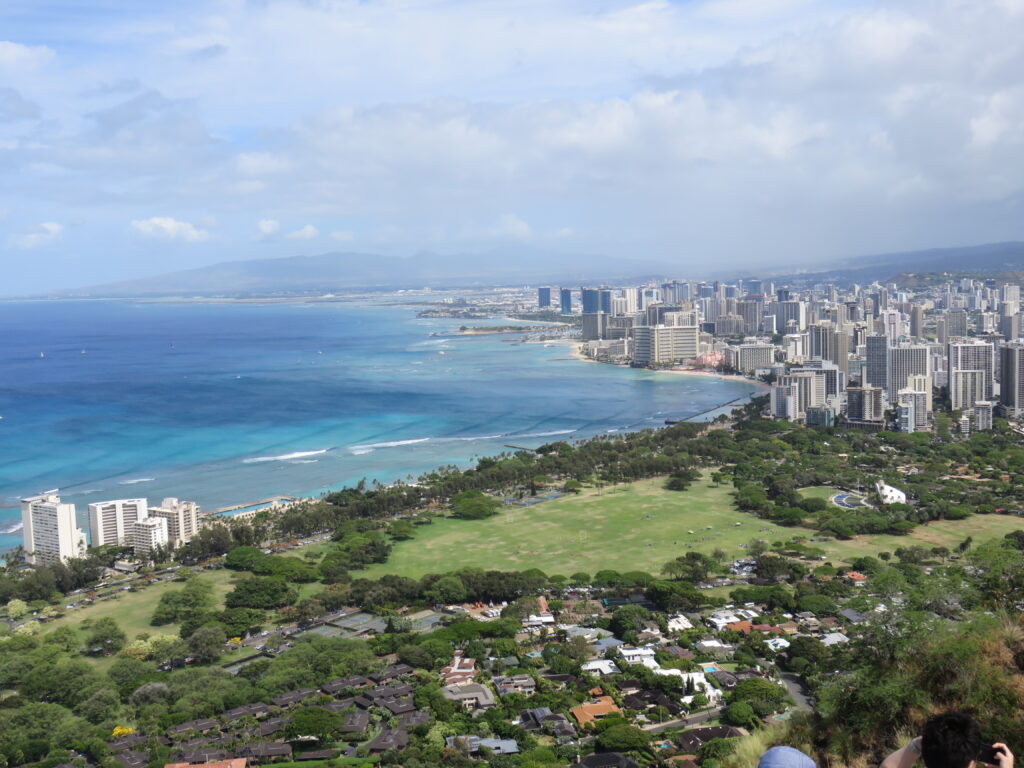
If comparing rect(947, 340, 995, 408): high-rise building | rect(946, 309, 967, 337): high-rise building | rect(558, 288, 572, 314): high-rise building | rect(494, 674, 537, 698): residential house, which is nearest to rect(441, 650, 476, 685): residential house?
rect(494, 674, 537, 698): residential house

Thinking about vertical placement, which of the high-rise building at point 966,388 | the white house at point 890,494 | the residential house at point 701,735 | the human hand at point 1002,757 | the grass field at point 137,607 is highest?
the human hand at point 1002,757

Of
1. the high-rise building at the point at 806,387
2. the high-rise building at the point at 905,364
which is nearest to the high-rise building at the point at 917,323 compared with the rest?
the high-rise building at the point at 905,364

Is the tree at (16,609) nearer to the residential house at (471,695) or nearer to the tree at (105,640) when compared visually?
the tree at (105,640)

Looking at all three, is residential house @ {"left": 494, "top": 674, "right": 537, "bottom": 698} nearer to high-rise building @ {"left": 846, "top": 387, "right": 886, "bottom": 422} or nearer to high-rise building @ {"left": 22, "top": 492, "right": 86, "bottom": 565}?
high-rise building @ {"left": 22, "top": 492, "right": 86, "bottom": 565}

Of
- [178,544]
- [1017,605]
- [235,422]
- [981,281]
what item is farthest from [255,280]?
[1017,605]

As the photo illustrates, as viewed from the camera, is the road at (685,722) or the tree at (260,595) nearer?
the road at (685,722)
